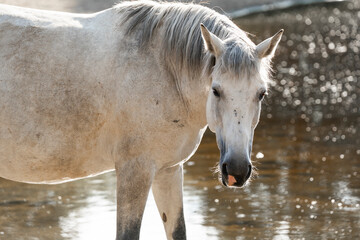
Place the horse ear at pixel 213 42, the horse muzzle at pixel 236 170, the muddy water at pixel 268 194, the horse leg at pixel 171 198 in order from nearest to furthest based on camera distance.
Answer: the horse muzzle at pixel 236 170 < the horse ear at pixel 213 42 < the horse leg at pixel 171 198 < the muddy water at pixel 268 194

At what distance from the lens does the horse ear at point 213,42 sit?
4.52 metres

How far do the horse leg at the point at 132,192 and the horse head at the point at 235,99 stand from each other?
630 mm

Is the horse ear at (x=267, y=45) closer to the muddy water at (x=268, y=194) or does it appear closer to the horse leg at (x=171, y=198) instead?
the horse leg at (x=171, y=198)

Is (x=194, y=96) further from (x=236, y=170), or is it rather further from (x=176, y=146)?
(x=236, y=170)

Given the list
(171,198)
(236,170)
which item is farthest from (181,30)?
(171,198)

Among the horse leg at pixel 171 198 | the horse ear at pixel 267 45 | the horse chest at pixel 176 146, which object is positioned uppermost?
the horse ear at pixel 267 45

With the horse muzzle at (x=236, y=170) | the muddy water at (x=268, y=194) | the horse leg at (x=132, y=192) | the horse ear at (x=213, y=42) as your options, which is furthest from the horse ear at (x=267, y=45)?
the muddy water at (x=268, y=194)

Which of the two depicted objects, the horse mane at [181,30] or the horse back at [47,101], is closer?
the horse mane at [181,30]

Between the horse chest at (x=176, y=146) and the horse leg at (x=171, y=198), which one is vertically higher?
the horse chest at (x=176, y=146)

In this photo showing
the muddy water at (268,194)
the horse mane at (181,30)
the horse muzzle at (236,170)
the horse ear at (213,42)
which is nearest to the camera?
the horse muzzle at (236,170)

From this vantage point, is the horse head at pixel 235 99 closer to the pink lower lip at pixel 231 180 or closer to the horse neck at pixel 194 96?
the pink lower lip at pixel 231 180

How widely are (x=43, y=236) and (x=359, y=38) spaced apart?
49.6 feet

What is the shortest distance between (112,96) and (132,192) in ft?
2.09

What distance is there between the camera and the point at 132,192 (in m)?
4.99
